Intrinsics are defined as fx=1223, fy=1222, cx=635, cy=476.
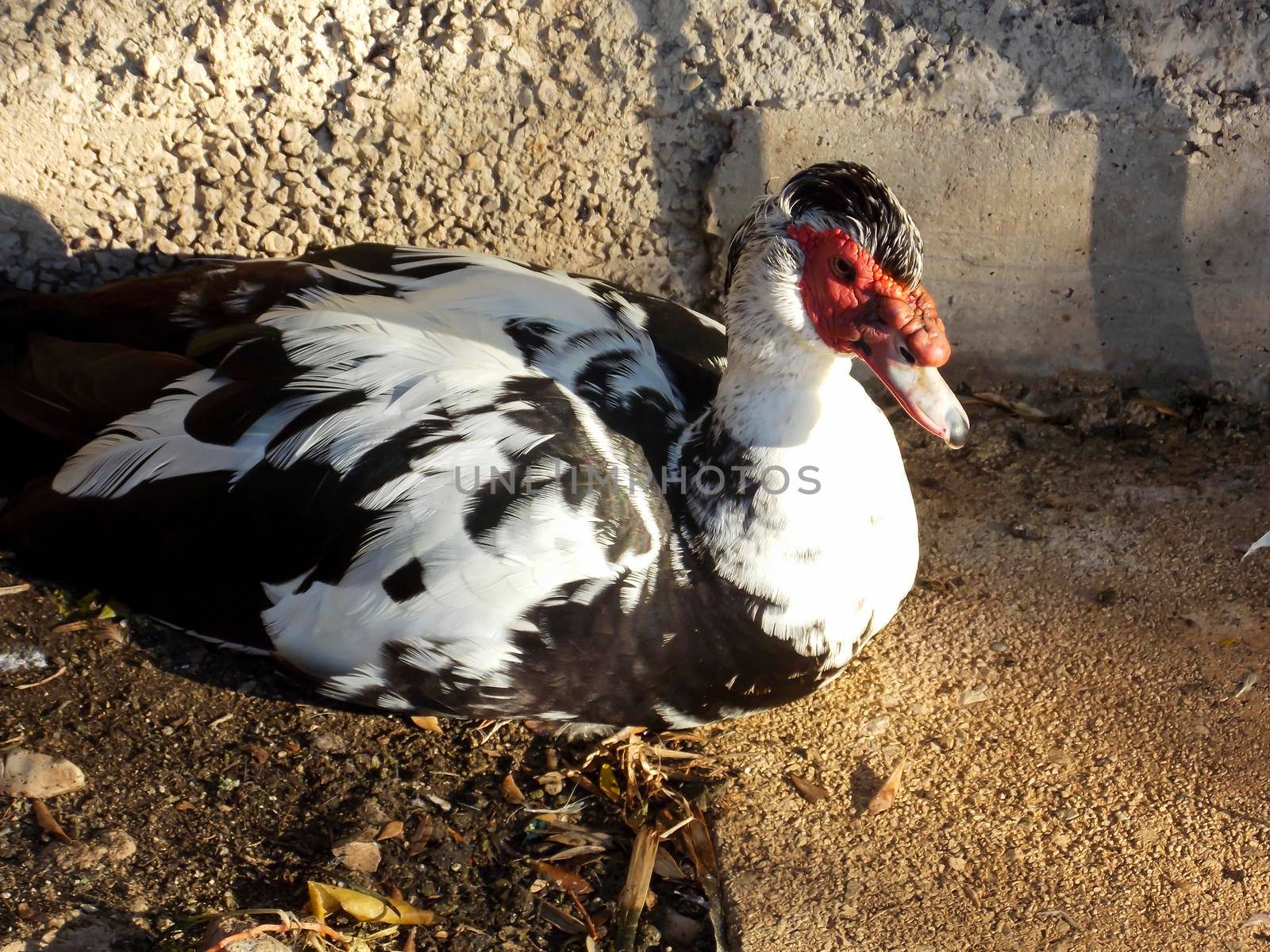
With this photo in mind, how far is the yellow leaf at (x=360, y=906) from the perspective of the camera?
209 cm

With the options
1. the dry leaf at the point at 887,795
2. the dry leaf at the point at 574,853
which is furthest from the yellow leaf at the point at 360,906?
the dry leaf at the point at 887,795

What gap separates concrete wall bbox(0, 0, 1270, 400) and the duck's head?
963mm

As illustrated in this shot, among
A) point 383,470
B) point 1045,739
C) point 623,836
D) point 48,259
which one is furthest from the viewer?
point 48,259

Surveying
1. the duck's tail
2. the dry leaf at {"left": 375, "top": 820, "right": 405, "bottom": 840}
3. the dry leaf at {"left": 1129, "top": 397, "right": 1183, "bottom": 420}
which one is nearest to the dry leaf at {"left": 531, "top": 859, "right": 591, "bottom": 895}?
the dry leaf at {"left": 375, "top": 820, "right": 405, "bottom": 840}

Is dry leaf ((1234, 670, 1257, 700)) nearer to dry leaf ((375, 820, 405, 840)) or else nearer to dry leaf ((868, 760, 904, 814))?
dry leaf ((868, 760, 904, 814))

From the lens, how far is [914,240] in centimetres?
211

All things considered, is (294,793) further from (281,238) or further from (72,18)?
(72,18)

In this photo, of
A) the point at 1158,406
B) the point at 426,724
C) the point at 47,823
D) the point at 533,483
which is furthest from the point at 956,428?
the point at 47,823

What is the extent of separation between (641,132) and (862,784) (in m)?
1.66

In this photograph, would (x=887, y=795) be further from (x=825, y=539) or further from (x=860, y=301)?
(x=860, y=301)

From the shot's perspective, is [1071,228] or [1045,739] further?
[1071,228]

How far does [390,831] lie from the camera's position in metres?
2.30

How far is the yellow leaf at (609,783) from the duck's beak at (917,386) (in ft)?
3.10

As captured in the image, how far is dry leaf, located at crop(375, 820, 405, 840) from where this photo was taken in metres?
2.29
